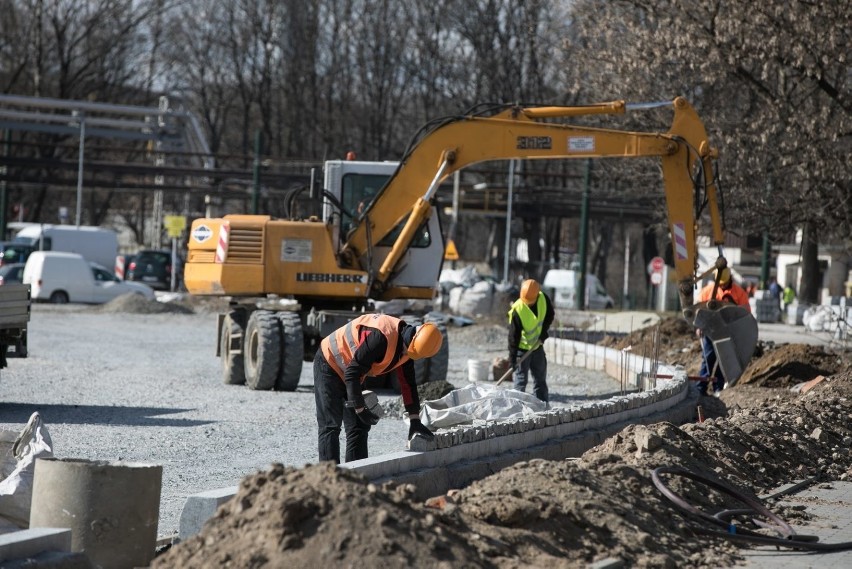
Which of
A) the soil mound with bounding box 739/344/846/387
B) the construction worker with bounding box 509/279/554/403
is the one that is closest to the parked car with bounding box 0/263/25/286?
the soil mound with bounding box 739/344/846/387

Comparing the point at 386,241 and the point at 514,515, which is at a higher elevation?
the point at 386,241

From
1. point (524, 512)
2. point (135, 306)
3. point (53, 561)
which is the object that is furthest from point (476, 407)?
point (135, 306)

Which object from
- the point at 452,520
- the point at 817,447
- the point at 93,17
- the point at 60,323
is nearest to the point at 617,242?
the point at 93,17

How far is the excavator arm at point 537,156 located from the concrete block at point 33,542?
10.7 meters

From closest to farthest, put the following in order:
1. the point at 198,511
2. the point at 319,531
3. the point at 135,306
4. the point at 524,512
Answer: the point at 319,531
the point at 198,511
the point at 524,512
the point at 135,306

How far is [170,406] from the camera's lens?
15297 millimetres

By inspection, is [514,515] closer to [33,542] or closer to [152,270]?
[33,542]

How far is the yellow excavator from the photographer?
16281 mm

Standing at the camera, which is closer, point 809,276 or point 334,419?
point 334,419

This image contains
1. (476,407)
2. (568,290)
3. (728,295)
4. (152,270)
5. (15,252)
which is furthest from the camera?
(568,290)

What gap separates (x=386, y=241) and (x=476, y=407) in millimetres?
6508

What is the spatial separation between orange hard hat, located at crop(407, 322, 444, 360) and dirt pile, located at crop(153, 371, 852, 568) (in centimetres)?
110

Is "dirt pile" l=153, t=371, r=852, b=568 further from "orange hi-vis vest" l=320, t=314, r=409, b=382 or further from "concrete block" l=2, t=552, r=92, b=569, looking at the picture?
"orange hi-vis vest" l=320, t=314, r=409, b=382

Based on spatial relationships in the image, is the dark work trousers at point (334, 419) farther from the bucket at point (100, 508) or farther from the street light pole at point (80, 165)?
the street light pole at point (80, 165)
